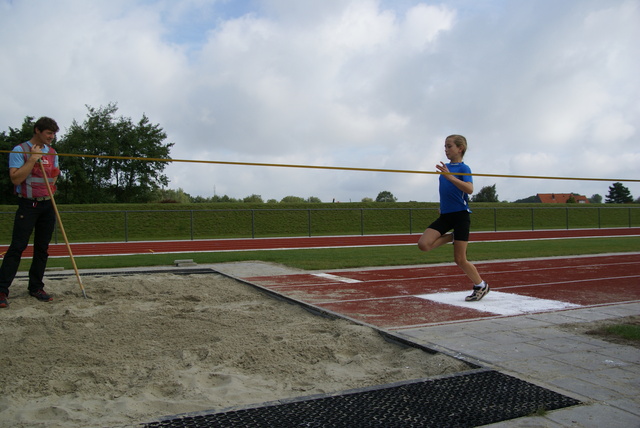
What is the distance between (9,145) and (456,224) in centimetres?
4372

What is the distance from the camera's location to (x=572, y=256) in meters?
11.8

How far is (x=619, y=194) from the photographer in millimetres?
75250

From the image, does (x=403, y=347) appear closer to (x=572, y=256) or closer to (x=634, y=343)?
(x=634, y=343)

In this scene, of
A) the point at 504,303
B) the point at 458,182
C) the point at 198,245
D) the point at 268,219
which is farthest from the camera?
the point at 268,219

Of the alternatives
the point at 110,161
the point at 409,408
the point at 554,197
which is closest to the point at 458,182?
the point at 409,408

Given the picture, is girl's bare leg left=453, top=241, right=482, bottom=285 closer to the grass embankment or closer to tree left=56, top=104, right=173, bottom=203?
the grass embankment

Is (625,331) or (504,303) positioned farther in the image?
(504,303)

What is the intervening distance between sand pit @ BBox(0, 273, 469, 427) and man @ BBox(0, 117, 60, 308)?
313 millimetres

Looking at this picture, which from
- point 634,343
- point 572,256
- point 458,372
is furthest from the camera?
point 572,256

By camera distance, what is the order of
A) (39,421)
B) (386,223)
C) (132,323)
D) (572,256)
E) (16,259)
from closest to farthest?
(39,421) → (132,323) → (16,259) → (572,256) → (386,223)

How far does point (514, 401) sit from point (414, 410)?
56 cm

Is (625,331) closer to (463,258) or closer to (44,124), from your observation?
(463,258)

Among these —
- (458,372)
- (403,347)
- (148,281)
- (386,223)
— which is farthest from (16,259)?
(386,223)

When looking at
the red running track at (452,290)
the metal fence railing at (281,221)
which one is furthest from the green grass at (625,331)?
the metal fence railing at (281,221)
